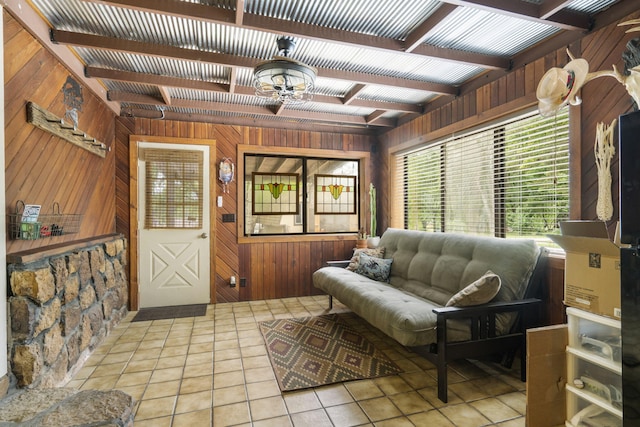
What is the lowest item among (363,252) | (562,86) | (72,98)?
(363,252)

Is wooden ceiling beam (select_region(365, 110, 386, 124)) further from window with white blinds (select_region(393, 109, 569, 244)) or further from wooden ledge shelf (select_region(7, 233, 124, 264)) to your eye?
wooden ledge shelf (select_region(7, 233, 124, 264))

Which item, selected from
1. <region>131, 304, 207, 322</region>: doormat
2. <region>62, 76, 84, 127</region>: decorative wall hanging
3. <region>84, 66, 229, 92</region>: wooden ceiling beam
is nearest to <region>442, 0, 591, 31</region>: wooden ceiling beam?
<region>84, 66, 229, 92</region>: wooden ceiling beam

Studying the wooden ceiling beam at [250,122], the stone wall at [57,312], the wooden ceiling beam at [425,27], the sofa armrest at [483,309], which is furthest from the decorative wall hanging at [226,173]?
the sofa armrest at [483,309]

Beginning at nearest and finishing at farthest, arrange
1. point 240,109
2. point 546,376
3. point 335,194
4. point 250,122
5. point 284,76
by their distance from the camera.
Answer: point 546,376
point 284,76
point 240,109
point 250,122
point 335,194

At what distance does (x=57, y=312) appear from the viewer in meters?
2.16

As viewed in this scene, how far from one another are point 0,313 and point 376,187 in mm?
4216

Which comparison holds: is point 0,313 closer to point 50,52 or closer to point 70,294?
A: point 70,294

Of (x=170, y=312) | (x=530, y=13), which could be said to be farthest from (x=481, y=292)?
(x=170, y=312)

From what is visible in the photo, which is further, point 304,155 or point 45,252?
point 304,155

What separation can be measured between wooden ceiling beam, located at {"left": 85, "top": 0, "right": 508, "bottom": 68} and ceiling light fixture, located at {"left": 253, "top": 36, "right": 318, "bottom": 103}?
0.63ft

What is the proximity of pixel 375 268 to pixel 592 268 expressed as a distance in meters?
2.05

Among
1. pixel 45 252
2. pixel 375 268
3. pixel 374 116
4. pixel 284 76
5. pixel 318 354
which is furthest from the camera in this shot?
pixel 374 116

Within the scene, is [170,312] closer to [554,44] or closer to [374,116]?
[374,116]

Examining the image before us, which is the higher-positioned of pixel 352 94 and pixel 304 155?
pixel 352 94
